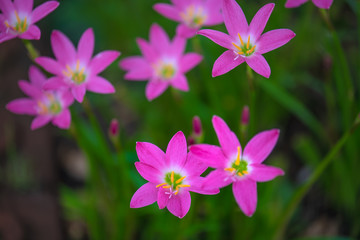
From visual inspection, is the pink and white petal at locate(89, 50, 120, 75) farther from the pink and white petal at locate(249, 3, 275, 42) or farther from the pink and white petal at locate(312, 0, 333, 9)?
the pink and white petal at locate(312, 0, 333, 9)

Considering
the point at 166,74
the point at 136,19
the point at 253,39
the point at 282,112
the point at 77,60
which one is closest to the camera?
the point at 253,39

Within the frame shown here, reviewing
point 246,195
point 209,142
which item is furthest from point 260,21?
point 209,142

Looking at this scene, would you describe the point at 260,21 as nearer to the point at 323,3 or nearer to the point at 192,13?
the point at 323,3

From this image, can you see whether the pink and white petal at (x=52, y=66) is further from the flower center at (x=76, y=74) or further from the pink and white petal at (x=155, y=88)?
the pink and white petal at (x=155, y=88)

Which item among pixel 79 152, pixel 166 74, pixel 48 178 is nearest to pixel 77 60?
pixel 166 74

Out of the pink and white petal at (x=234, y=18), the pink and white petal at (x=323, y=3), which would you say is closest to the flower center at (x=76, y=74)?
the pink and white petal at (x=234, y=18)

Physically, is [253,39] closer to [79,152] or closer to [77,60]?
[77,60]
